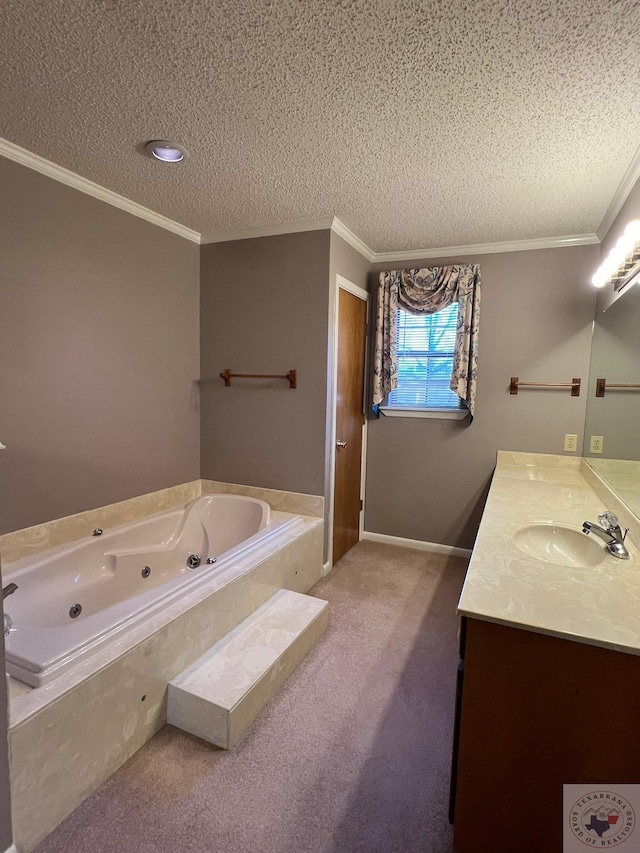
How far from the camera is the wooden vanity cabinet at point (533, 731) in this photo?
40.2 inches

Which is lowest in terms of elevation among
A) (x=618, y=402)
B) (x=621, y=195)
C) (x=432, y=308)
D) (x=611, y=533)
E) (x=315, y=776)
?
(x=315, y=776)

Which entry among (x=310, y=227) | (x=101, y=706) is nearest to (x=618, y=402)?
(x=310, y=227)

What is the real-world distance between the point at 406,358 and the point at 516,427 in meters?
0.95

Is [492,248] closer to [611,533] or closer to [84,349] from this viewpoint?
[611,533]

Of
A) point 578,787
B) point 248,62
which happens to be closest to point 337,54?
point 248,62

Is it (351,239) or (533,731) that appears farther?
(351,239)

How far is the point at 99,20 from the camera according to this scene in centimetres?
118

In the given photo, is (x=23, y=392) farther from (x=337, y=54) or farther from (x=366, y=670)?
(x=366, y=670)

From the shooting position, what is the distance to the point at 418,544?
3.50 metres

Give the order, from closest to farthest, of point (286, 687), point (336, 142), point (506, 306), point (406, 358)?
point (336, 142)
point (286, 687)
point (506, 306)
point (406, 358)

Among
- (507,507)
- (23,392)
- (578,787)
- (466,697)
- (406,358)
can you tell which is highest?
(406,358)

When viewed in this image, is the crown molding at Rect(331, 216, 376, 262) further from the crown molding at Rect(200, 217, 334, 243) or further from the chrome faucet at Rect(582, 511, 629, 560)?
the chrome faucet at Rect(582, 511, 629, 560)

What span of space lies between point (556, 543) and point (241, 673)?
1.42m

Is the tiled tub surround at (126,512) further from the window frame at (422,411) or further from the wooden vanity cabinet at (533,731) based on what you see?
the wooden vanity cabinet at (533,731)
